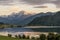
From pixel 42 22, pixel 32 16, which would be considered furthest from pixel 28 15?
pixel 42 22

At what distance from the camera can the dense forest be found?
288 cm

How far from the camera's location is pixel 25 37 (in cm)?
289

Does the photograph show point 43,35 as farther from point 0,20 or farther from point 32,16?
point 0,20

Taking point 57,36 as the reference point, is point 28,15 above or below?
above

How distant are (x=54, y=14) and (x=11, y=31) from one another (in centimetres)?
78

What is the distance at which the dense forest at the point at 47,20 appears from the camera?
2884 millimetres

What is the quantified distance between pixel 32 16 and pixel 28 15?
0.07 metres

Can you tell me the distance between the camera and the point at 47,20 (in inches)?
114

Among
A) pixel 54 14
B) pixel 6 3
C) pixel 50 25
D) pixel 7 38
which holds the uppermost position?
pixel 6 3

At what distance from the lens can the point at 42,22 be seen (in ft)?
9.48

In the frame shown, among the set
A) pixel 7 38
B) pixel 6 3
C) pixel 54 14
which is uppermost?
pixel 6 3

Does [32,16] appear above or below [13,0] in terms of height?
below

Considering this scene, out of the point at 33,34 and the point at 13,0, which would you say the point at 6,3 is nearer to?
the point at 13,0

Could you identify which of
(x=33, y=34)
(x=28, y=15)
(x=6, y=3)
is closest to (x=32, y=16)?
(x=28, y=15)
